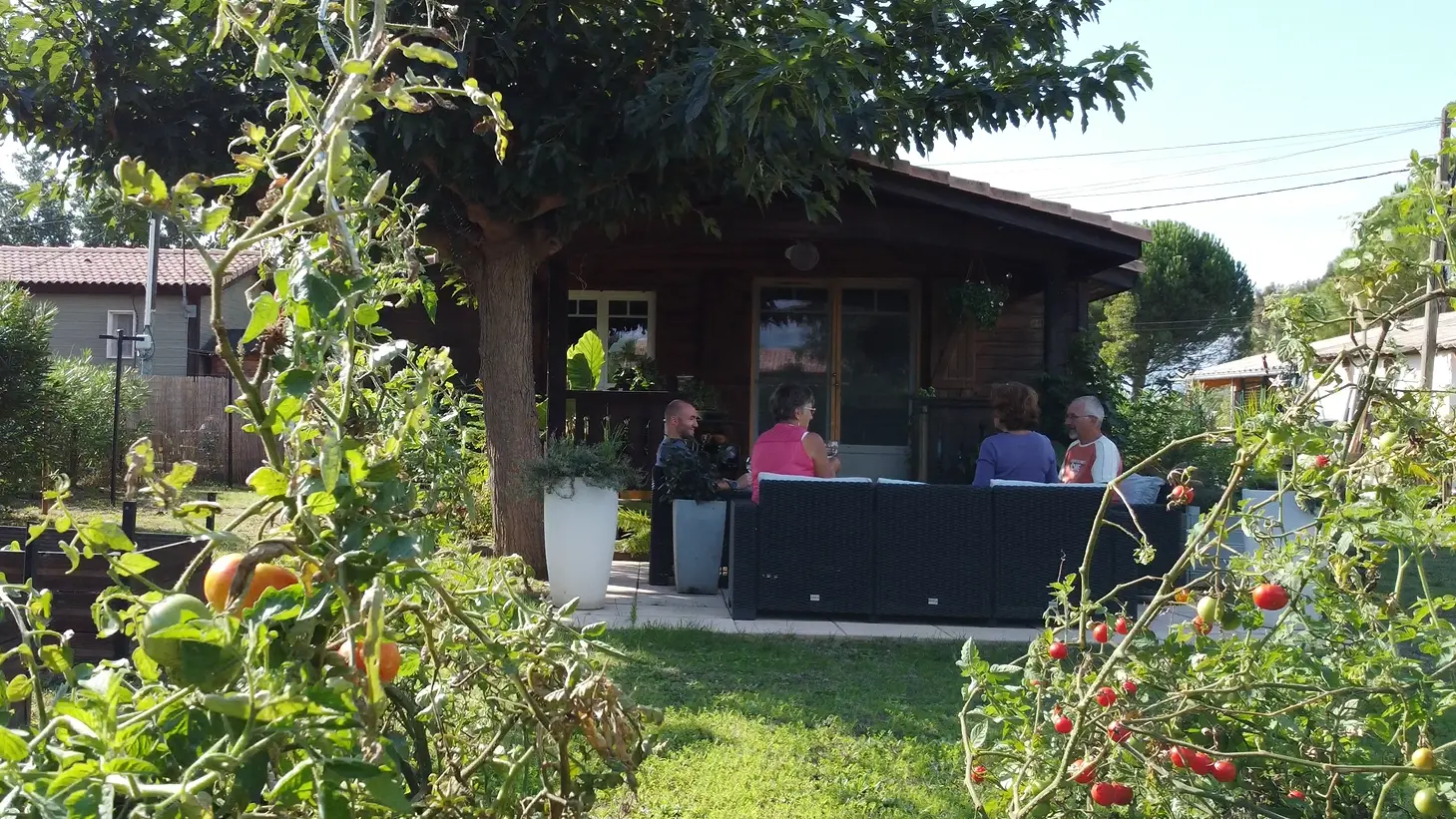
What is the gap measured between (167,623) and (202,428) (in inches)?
687

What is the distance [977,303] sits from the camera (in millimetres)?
9375

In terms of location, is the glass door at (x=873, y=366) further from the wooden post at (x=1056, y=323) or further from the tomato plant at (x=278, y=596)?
the tomato plant at (x=278, y=596)

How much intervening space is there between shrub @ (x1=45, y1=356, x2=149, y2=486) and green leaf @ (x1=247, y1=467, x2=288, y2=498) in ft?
44.0

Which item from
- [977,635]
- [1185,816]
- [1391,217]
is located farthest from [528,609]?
[977,635]

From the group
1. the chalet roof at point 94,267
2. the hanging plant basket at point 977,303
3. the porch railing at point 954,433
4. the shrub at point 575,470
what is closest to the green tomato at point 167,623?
the shrub at point 575,470

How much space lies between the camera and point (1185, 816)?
2.07m

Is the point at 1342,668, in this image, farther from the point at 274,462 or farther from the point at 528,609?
the point at 274,462

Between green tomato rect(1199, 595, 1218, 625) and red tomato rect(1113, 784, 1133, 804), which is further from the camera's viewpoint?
red tomato rect(1113, 784, 1133, 804)

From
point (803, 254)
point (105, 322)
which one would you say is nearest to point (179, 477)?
point (803, 254)

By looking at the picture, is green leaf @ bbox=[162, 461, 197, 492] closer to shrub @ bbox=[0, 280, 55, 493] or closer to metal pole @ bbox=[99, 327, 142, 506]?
shrub @ bbox=[0, 280, 55, 493]

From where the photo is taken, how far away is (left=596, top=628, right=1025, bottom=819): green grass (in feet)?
10.2

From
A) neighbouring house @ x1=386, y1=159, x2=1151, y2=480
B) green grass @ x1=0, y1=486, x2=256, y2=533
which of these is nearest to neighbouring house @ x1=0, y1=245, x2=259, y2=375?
green grass @ x1=0, y1=486, x2=256, y2=533

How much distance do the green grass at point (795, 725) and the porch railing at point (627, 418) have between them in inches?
146

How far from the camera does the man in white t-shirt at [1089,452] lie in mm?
6324
